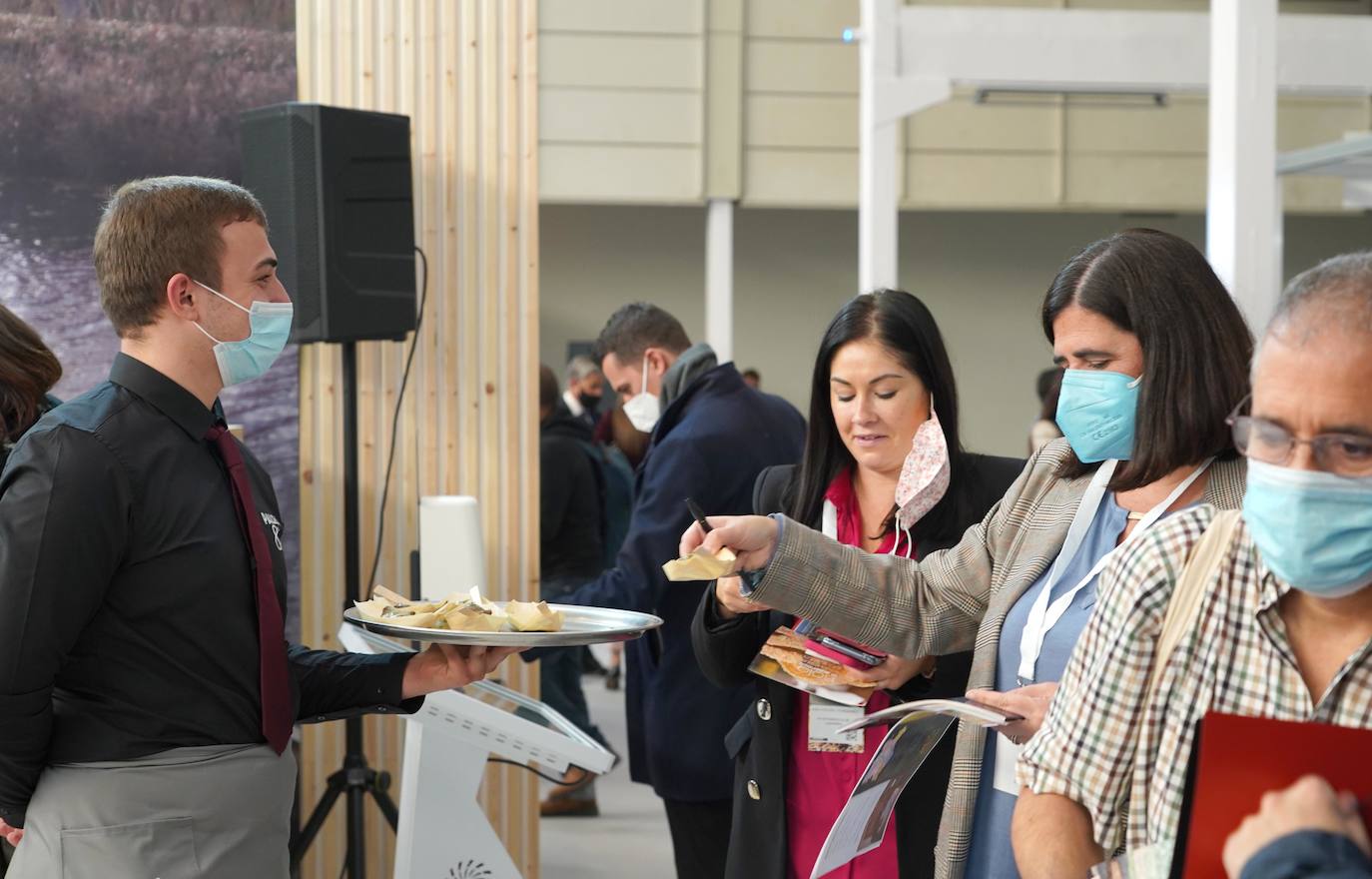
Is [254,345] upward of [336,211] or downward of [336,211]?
downward

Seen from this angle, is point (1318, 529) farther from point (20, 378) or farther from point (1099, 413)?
point (20, 378)

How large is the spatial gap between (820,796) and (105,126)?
2.72 m

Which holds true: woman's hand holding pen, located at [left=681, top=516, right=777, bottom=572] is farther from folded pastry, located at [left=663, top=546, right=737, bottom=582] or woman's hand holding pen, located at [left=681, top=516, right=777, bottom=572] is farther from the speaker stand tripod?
the speaker stand tripod

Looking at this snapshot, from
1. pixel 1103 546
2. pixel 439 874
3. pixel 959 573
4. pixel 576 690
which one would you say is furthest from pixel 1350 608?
pixel 576 690

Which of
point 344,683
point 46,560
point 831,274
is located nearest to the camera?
point 46,560

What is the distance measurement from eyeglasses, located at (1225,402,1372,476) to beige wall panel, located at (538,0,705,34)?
35.9 feet

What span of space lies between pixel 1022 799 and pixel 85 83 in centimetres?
343

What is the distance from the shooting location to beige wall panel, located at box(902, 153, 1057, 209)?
12156 mm

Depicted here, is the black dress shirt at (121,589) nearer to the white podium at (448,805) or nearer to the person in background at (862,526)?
the person in background at (862,526)

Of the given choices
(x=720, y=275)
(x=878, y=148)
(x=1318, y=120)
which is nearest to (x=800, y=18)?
(x=720, y=275)

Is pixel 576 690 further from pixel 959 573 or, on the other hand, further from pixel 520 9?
pixel 959 573

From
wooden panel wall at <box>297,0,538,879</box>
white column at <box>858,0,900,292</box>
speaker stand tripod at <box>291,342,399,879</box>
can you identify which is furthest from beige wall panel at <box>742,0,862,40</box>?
speaker stand tripod at <box>291,342,399,879</box>

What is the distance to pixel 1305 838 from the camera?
38.0 inches

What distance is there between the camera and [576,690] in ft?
18.7
